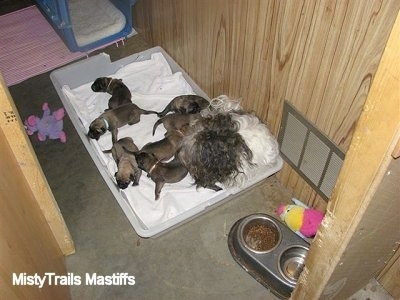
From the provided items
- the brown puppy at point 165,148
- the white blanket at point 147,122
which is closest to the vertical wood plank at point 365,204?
the white blanket at point 147,122

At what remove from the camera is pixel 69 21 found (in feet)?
8.26

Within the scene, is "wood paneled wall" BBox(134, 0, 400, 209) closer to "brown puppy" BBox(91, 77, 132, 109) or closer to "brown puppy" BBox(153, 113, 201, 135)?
"brown puppy" BBox(153, 113, 201, 135)

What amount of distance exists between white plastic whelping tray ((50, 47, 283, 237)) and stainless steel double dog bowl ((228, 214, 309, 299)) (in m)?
0.18

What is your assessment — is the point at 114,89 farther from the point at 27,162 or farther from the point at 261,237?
the point at 261,237

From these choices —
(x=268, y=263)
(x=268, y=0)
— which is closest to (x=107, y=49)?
(x=268, y=0)

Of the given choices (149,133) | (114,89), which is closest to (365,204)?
(149,133)

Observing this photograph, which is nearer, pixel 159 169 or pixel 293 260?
pixel 293 260

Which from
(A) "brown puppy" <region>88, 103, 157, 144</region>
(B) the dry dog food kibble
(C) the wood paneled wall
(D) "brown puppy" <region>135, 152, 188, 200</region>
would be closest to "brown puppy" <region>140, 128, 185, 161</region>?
(D) "brown puppy" <region>135, 152, 188, 200</region>

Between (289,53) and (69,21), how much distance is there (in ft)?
4.73

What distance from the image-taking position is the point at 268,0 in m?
1.62

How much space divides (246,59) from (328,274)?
1.01 metres

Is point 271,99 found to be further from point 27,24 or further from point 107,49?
point 27,24

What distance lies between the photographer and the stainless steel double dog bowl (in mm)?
1708

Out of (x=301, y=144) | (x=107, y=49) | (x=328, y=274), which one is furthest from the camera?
(x=107, y=49)
